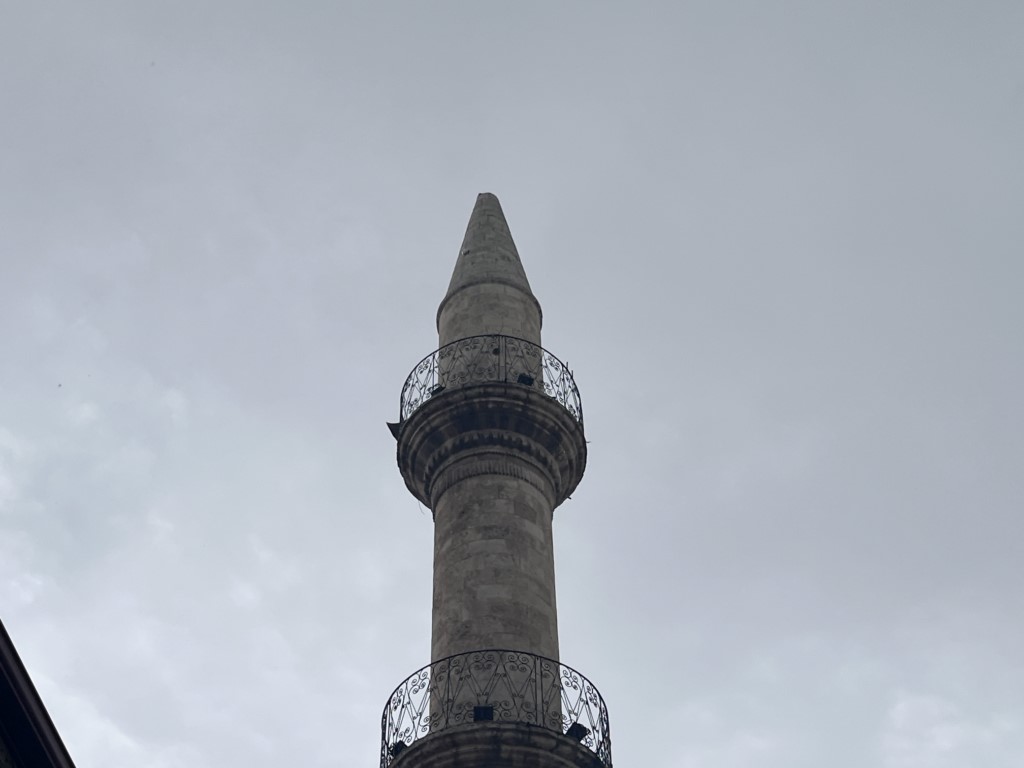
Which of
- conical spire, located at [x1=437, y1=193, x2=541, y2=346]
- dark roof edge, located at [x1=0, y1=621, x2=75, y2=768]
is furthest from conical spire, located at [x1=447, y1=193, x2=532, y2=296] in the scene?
dark roof edge, located at [x1=0, y1=621, x2=75, y2=768]

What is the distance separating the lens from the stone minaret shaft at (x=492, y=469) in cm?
1644

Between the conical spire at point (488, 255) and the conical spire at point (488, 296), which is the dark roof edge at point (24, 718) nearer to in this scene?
the conical spire at point (488, 296)

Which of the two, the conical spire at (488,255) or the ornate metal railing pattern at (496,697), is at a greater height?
the conical spire at (488,255)

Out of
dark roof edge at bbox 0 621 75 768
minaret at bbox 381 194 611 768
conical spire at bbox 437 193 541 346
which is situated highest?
conical spire at bbox 437 193 541 346

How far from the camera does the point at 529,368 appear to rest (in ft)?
62.1

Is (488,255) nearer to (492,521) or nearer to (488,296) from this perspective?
(488,296)

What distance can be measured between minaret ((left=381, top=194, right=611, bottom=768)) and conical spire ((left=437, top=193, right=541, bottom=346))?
22mm

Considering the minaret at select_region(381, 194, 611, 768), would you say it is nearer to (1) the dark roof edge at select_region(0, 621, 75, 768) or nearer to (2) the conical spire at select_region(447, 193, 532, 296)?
(2) the conical spire at select_region(447, 193, 532, 296)

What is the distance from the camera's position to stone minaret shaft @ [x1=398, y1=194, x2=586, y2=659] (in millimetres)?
16438

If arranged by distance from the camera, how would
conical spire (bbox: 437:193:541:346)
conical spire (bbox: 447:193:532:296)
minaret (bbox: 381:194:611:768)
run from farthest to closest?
conical spire (bbox: 447:193:532:296)
conical spire (bbox: 437:193:541:346)
minaret (bbox: 381:194:611:768)

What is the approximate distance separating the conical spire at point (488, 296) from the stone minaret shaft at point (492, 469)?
2cm

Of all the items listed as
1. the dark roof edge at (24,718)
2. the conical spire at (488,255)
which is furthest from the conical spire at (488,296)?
the dark roof edge at (24,718)

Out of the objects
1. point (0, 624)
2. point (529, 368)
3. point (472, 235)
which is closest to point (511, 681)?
point (529, 368)

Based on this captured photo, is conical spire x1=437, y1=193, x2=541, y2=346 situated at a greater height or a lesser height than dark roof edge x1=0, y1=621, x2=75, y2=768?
greater
